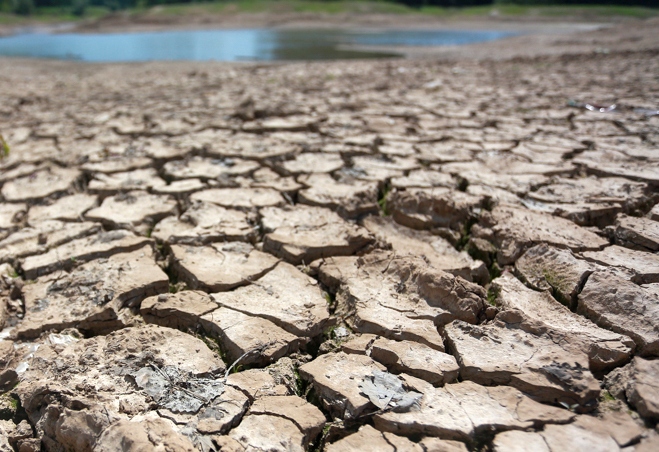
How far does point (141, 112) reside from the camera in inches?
148

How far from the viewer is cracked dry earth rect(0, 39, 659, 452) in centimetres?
104

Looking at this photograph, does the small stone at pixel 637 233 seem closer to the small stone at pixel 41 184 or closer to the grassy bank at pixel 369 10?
the small stone at pixel 41 184

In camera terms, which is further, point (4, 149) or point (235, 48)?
point (235, 48)

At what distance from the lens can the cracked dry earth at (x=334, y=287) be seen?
40.9 inches

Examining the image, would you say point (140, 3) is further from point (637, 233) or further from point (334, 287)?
point (637, 233)

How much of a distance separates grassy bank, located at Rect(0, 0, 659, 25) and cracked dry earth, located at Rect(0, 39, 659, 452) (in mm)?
25187

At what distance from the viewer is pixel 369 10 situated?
103 ft

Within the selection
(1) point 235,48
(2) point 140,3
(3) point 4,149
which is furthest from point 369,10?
(3) point 4,149

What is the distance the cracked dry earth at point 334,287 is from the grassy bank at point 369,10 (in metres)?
25.2

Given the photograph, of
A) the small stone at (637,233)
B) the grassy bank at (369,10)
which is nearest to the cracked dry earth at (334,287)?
the small stone at (637,233)

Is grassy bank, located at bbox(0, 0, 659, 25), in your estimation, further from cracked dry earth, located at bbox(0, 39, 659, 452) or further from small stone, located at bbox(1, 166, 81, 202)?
small stone, located at bbox(1, 166, 81, 202)

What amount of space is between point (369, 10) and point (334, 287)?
108 ft

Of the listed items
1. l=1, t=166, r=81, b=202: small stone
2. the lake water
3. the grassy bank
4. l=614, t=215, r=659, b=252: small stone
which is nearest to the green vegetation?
l=1, t=166, r=81, b=202: small stone

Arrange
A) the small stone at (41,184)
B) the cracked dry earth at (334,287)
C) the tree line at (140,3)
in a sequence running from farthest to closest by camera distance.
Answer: the tree line at (140,3)
the small stone at (41,184)
the cracked dry earth at (334,287)
